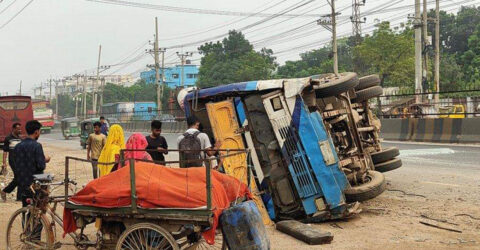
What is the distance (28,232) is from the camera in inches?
226

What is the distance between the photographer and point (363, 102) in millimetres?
9266

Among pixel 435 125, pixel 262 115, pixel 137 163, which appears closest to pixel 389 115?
pixel 435 125

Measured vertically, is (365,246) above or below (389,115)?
below

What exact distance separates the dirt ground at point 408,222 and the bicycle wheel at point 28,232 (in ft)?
2.77

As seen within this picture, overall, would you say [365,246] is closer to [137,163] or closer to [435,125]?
[137,163]

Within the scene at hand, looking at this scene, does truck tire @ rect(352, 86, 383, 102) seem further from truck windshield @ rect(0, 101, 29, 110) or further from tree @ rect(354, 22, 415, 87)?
tree @ rect(354, 22, 415, 87)

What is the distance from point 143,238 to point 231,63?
5435cm

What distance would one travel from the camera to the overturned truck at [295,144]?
6.96 meters

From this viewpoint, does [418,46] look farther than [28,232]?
Yes

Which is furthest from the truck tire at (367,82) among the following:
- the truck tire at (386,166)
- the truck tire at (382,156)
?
the truck tire at (386,166)

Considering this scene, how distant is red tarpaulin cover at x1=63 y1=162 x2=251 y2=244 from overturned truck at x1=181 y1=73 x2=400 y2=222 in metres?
1.84

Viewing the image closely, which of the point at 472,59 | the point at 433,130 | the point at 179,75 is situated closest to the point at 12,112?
the point at 433,130

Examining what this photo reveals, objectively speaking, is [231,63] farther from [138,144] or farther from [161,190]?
[161,190]

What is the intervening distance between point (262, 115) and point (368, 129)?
2448 mm
